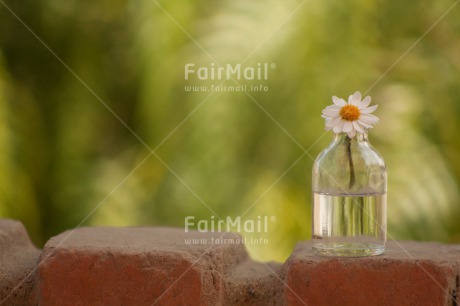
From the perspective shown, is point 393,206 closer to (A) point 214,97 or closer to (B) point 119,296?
(A) point 214,97

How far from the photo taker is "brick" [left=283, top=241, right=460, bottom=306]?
1101mm

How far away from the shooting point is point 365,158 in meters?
1.21

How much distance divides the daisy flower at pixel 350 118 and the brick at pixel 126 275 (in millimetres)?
236

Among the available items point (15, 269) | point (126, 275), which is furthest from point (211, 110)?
point (126, 275)

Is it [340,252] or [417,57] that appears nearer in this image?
[340,252]

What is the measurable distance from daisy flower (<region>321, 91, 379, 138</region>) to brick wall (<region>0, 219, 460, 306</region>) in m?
0.17

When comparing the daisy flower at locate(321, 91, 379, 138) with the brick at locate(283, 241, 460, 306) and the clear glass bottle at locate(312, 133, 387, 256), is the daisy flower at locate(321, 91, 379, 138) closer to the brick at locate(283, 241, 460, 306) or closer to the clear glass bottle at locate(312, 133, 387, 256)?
the clear glass bottle at locate(312, 133, 387, 256)

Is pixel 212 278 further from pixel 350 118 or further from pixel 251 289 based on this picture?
pixel 350 118

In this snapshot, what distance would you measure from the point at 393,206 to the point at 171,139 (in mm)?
726

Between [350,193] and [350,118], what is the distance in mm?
99

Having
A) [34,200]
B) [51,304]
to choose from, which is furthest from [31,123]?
[51,304]

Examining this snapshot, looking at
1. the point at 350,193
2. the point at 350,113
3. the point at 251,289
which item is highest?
the point at 350,113

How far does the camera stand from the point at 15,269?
125cm

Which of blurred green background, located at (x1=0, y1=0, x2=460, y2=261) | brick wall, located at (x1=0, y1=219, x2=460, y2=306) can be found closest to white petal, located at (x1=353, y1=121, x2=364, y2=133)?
brick wall, located at (x1=0, y1=219, x2=460, y2=306)
